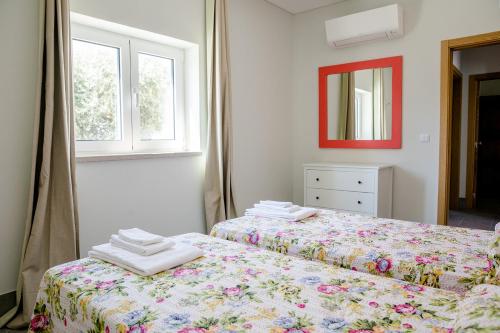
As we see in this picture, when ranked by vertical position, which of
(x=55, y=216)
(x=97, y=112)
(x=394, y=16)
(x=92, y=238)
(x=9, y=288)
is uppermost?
(x=394, y=16)

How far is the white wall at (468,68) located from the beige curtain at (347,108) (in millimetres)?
2073

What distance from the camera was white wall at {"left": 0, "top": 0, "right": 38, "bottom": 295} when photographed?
2129mm

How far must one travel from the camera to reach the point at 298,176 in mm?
4535

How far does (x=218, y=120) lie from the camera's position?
3.32 metres

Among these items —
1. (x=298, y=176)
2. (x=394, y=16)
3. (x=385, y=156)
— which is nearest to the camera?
(x=394, y=16)

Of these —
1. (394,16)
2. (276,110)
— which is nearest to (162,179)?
(276,110)

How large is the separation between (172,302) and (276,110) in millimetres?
3316

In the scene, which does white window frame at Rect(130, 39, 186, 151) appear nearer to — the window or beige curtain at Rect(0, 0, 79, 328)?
the window

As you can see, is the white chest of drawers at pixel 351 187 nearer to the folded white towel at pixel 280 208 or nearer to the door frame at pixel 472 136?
the folded white towel at pixel 280 208

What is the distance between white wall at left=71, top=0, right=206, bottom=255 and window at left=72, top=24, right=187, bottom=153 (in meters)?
0.19

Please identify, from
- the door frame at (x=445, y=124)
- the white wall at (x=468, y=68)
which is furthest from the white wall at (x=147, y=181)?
the white wall at (x=468, y=68)

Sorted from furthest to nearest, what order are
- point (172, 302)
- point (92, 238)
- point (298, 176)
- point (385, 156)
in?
point (298, 176)
point (385, 156)
point (92, 238)
point (172, 302)

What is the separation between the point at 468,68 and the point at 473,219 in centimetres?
231

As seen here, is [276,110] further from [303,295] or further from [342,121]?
[303,295]
